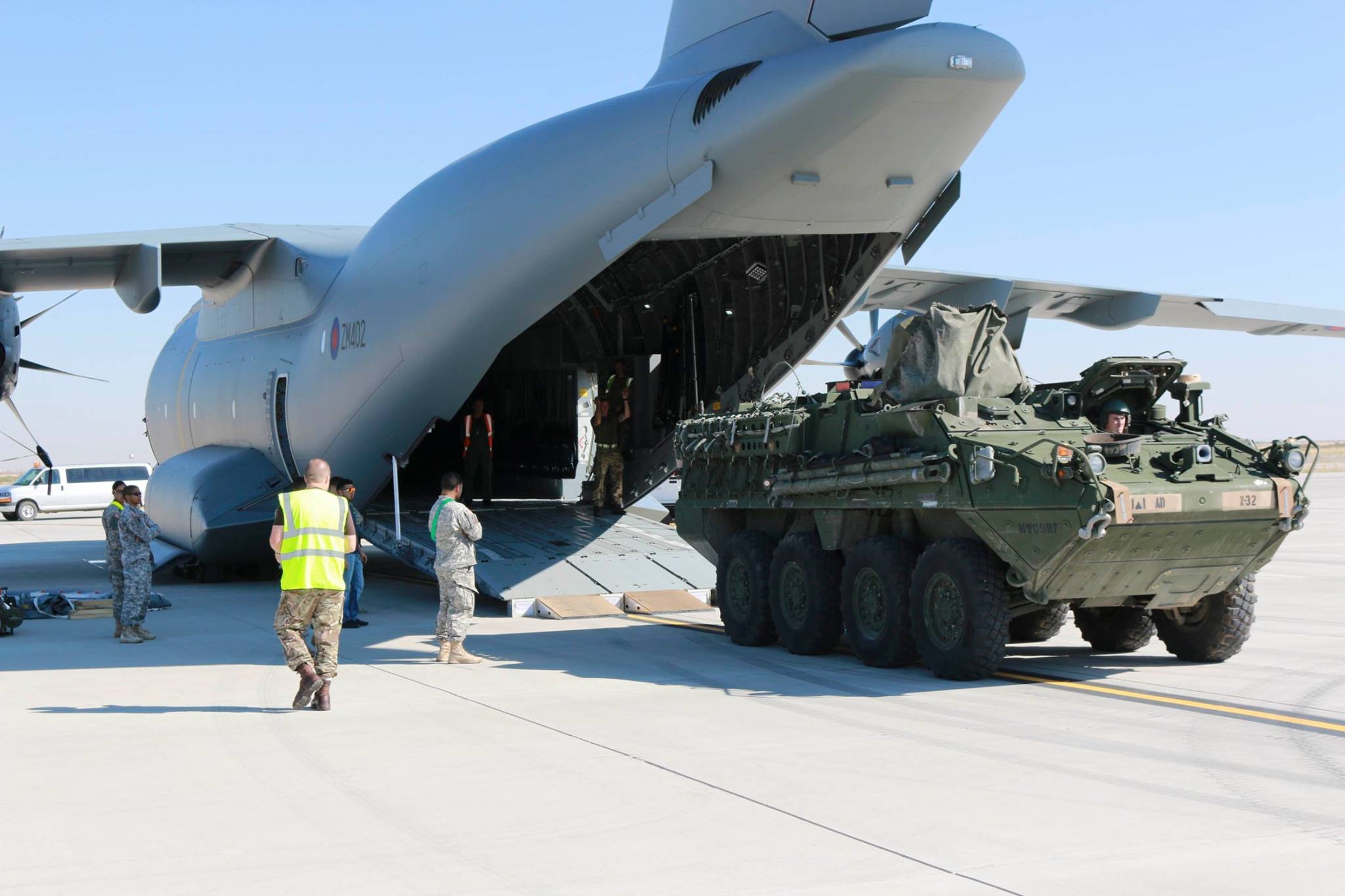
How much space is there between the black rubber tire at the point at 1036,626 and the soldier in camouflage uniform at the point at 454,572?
172 inches

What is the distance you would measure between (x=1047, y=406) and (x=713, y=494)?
3661 millimetres

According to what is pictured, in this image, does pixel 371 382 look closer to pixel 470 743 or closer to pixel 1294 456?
pixel 470 743

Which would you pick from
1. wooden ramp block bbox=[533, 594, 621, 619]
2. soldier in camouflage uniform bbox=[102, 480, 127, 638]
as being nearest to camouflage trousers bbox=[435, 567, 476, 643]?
wooden ramp block bbox=[533, 594, 621, 619]

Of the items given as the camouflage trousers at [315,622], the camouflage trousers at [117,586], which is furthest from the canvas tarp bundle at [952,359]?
the camouflage trousers at [117,586]

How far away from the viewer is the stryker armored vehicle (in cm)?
919

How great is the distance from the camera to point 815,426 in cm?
1147

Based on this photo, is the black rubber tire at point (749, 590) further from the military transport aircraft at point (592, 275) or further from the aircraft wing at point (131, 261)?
the aircraft wing at point (131, 261)

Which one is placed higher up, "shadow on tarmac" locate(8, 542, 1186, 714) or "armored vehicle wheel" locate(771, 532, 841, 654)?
"armored vehicle wheel" locate(771, 532, 841, 654)

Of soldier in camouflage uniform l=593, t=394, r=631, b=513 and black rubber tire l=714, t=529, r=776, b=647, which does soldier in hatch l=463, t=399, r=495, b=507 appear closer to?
soldier in camouflage uniform l=593, t=394, r=631, b=513

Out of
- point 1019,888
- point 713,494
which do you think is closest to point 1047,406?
point 713,494

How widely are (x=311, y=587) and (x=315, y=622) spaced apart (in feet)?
0.81

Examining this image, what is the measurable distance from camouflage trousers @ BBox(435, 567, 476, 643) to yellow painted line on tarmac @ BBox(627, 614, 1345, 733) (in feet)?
13.5

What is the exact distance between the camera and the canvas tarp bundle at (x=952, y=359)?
1023cm

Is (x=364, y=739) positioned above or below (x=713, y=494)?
below
